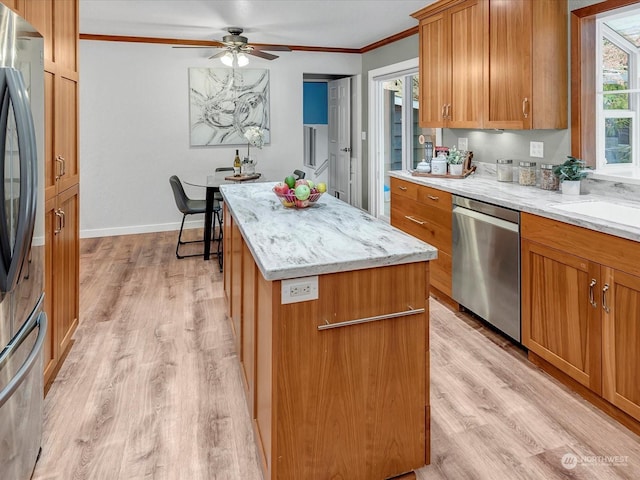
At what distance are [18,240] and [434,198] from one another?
2696mm

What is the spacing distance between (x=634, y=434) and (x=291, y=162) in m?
5.40

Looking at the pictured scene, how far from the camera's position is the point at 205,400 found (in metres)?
2.32

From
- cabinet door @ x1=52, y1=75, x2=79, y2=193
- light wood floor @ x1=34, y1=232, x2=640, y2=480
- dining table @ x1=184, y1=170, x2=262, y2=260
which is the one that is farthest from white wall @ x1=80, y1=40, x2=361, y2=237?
cabinet door @ x1=52, y1=75, x2=79, y2=193

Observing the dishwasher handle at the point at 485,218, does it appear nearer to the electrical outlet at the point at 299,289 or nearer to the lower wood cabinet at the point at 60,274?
the electrical outlet at the point at 299,289

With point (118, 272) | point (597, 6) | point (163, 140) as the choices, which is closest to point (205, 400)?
point (118, 272)

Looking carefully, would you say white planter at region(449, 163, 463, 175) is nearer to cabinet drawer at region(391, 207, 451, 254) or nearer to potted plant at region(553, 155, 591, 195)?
cabinet drawer at region(391, 207, 451, 254)

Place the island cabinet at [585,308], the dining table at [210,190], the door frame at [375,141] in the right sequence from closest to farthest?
the island cabinet at [585,308] → the dining table at [210,190] → the door frame at [375,141]

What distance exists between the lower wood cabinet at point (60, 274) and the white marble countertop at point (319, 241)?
90 cm

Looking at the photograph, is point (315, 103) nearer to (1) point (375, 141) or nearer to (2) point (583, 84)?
(1) point (375, 141)

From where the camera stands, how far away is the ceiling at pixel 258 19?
438 cm

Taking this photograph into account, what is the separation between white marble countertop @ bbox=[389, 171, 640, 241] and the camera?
2.06 m

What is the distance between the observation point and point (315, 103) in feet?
28.0

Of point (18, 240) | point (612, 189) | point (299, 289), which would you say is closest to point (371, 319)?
point (299, 289)

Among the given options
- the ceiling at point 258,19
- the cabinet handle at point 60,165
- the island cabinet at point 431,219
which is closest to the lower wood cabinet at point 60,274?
the cabinet handle at point 60,165
